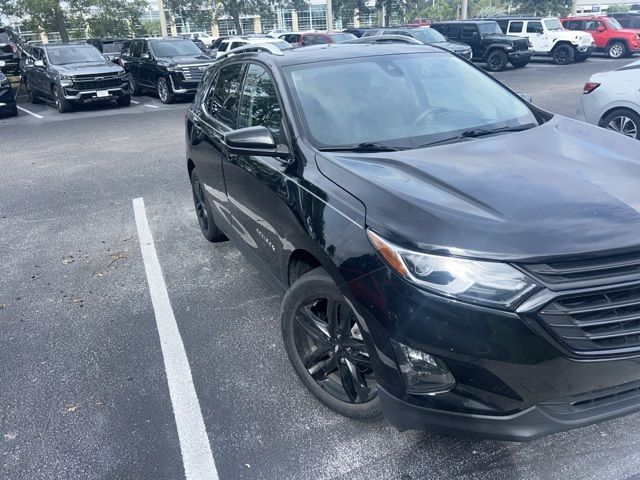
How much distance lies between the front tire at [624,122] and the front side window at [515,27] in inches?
775

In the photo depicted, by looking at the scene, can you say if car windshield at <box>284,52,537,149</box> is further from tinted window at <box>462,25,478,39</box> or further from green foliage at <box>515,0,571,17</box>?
green foliage at <box>515,0,571,17</box>

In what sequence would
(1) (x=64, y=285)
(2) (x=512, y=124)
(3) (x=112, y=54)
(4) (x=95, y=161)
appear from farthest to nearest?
1. (3) (x=112, y=54)
2. (4) (x=95, y=161)
3. (1) (x=64, y=285)
4. (2) (x=512, y=124)

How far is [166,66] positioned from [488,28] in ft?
45.6

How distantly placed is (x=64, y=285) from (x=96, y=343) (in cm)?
118

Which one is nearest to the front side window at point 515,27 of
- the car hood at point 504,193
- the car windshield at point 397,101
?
the car windshield at point 397,101

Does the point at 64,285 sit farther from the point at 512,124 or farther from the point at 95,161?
the point at 95,161

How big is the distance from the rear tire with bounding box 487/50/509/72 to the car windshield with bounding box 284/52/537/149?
20.1m

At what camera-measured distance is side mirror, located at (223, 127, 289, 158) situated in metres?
3.22

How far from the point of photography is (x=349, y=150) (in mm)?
3113

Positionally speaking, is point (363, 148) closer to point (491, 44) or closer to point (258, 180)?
point (258, 180)

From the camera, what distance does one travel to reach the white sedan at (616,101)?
23.7 ft

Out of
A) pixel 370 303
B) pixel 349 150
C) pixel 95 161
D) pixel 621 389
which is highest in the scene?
pixel 349 150

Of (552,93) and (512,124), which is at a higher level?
(512,124)

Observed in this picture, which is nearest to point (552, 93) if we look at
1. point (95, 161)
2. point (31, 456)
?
point (95, 161)
